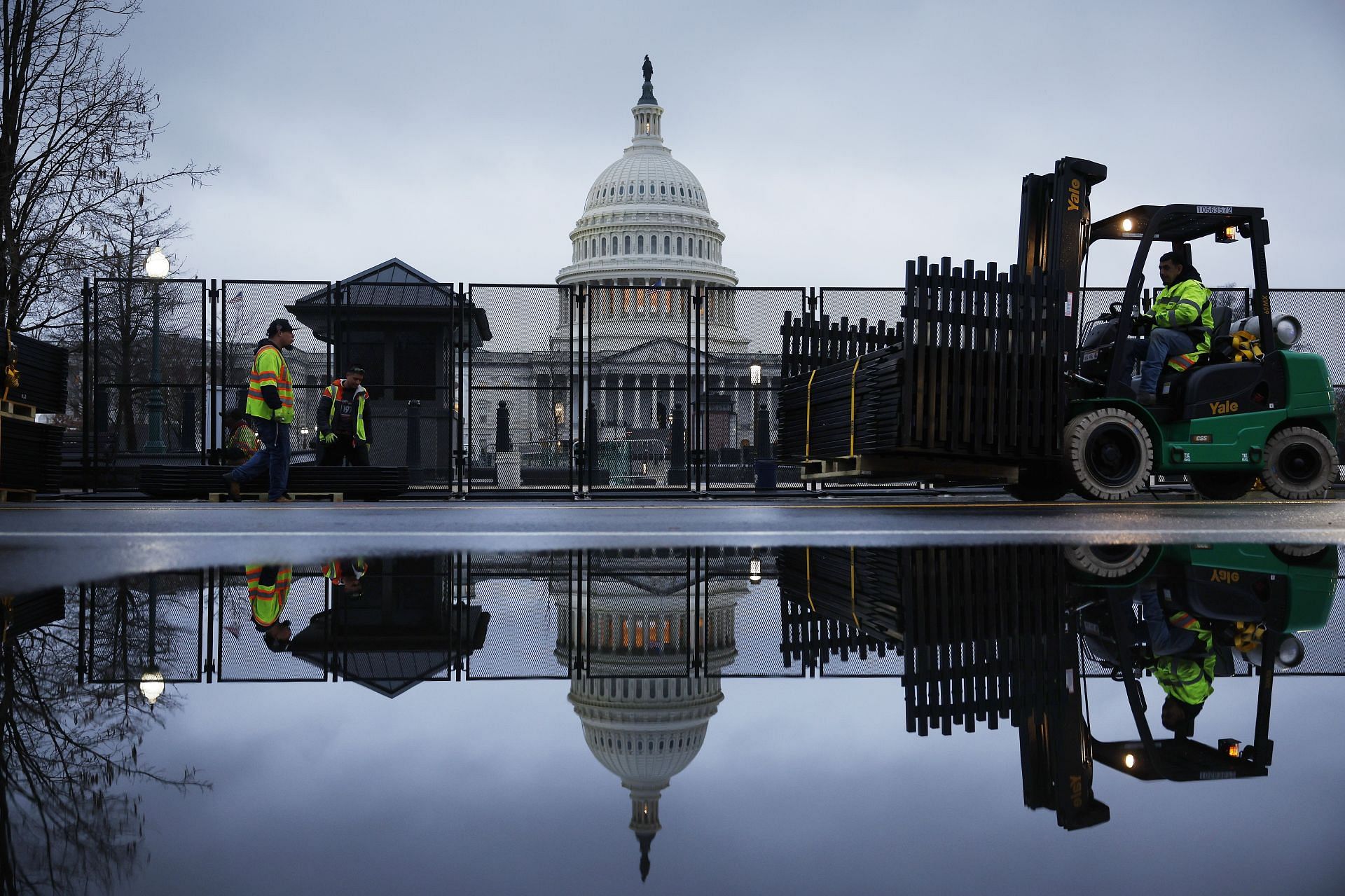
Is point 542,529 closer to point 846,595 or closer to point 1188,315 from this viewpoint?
point 846,595

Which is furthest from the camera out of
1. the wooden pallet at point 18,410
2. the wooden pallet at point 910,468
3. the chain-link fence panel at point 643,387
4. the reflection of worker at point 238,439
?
the chain-link fence panel at point 643,387

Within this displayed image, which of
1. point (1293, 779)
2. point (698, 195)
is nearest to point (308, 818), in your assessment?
point (1293, 779)

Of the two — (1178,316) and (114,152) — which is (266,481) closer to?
(114,152)

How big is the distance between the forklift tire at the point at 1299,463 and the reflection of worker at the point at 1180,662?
933 cm

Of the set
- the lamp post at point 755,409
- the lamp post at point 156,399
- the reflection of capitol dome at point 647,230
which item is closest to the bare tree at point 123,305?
the lamp post at point 156,399

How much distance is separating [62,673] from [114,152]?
1942cm

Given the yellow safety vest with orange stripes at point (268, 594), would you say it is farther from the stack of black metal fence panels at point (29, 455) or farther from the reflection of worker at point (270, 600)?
the stack of black metal fence panels at point (29, 455)

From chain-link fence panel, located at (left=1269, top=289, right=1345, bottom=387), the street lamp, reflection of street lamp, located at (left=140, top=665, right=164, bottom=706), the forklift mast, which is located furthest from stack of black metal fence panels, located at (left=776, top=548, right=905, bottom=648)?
chain-link fence panel, located at (left=1269, top=289, right=1345, bottom=387)

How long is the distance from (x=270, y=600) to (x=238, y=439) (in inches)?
595

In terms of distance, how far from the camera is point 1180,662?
2.61m

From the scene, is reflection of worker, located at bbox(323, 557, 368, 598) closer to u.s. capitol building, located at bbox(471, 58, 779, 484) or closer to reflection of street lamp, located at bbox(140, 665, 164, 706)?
reflection of street lamp, located at bbox(140, 665, 164, 706)

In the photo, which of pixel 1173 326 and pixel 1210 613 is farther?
pixel 1173 326

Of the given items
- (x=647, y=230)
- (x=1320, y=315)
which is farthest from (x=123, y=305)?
(x=647, y=230)

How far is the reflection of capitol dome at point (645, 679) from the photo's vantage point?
1.61 metres
